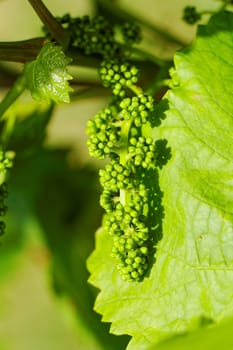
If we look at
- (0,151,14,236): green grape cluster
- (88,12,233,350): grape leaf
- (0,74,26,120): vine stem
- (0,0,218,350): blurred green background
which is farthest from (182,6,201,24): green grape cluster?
(0,0,218,350): blurred green background

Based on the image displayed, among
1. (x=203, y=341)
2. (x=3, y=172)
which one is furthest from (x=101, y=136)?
(x=203, y=341)

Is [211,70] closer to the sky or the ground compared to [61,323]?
closer to the sky

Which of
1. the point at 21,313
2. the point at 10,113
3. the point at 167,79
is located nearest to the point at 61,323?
the point at 21,313

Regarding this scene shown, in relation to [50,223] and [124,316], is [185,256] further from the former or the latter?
[50,223]

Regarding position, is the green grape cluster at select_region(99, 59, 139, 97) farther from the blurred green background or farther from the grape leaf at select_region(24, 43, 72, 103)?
the blurred green background

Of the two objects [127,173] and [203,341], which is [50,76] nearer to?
[127,173]

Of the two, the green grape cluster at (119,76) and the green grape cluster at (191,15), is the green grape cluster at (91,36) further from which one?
the green grape cluster at (191,15)

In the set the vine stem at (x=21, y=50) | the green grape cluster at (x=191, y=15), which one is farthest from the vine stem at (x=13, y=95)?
the green grape cluster at (x=191, y=15)
